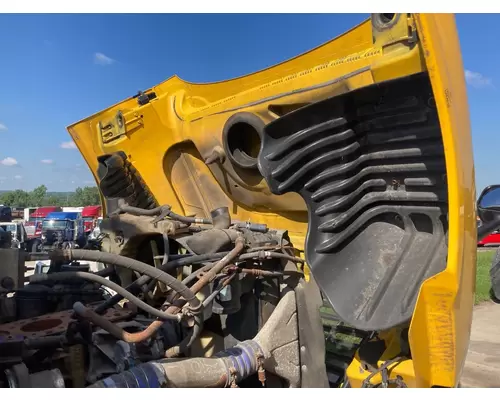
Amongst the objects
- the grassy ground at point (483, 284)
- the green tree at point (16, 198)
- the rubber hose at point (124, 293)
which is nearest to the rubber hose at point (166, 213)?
the rubber hose at point (124, 293)

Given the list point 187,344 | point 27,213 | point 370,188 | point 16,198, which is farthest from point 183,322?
point 16,198

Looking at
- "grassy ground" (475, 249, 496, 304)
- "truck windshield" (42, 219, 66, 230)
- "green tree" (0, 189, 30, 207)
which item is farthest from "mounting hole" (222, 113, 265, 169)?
"green tree" (0, 189, 30, 207)

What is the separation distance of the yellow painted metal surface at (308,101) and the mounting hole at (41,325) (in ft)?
4.08

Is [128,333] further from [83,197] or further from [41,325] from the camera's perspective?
[83,197]

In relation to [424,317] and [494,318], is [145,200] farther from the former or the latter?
[494,318]

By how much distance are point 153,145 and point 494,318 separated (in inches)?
193

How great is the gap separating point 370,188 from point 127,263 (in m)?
1.06

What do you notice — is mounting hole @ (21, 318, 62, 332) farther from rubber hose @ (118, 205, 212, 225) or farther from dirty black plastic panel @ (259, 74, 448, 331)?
dirty black plastic panel @ (259, 74, 448, 331)

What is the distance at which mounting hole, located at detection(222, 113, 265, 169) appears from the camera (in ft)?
8.63

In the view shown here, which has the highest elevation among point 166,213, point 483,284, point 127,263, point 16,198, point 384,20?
point 16,198

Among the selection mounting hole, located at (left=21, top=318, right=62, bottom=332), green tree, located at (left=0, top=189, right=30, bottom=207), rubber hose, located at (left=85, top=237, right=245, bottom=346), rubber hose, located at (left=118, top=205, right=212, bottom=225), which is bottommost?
mounting hole, located at (left=21, top=318, right=62, bottom=332)

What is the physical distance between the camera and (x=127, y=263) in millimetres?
1806

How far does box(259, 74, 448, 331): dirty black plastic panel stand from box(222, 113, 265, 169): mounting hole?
507 mm

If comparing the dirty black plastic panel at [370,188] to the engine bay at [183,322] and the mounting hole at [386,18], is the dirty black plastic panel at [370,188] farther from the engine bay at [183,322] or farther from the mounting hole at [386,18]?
the engine bay at [183,322]
